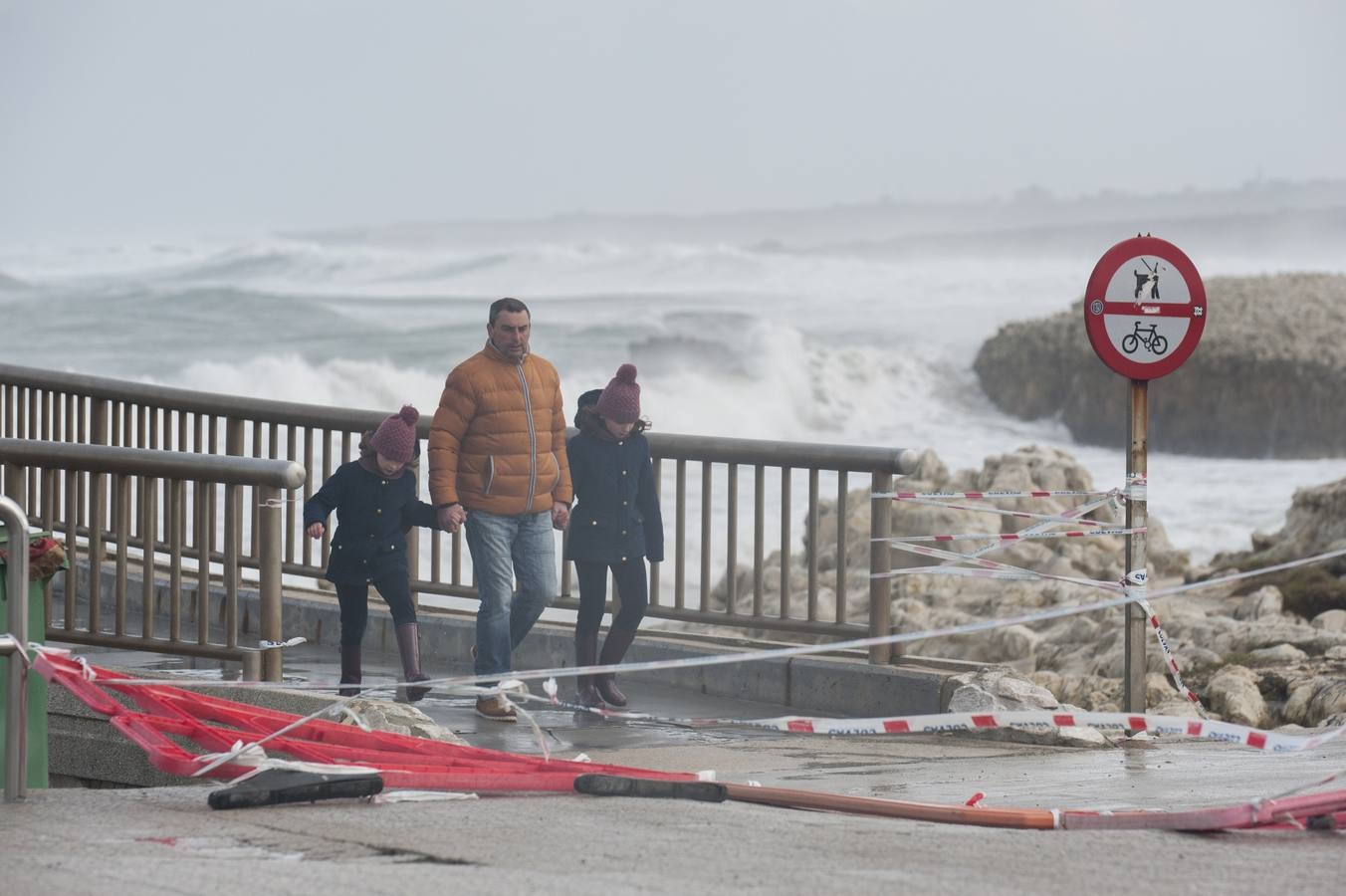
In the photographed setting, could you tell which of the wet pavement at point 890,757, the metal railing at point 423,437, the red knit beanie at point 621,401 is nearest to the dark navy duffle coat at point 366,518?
the metal railing at point 423,437

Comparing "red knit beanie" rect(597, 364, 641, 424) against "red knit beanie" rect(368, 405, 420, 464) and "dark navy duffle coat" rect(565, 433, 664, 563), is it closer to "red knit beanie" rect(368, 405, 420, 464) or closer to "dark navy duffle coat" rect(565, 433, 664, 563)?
"dark navy duffle coat" rect(565, 433, 664, 563)

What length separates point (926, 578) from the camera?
17.1 meters

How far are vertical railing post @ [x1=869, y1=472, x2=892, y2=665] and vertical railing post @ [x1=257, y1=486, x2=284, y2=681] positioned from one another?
2629 mm

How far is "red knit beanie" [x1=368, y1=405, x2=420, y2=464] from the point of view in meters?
8.27

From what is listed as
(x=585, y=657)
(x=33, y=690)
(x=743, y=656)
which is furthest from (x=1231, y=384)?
(x=33, y=690)

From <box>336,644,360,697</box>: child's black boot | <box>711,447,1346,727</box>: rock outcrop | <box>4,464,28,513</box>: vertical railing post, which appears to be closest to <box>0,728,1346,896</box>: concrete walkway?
<box>336,644,360,697</box>: child's black boot

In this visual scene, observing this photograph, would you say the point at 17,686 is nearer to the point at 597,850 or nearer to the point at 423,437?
the point at 597,850

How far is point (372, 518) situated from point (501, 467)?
1.98 feet

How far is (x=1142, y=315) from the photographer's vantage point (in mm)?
8492

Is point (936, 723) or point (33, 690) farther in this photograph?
point (936, 723)

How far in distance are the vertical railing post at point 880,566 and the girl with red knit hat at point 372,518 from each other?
2.00 metres

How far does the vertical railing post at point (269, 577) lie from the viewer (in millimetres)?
7906

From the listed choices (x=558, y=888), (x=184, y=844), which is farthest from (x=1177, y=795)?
(x=184, y=844)

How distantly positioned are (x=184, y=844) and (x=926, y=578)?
12282 millimetres
